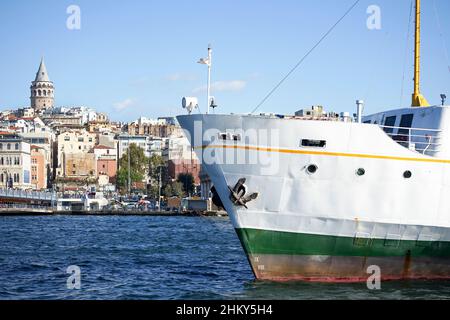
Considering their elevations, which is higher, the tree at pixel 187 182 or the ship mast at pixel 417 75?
the ship mast at pixel 417 75

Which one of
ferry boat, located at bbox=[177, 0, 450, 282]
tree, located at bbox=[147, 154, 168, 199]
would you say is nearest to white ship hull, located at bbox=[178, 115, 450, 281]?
ferry boat, located at bbox=[177, 0, 450, 282]

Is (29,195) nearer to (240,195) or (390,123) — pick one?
(390,123)

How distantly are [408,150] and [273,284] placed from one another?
5395 mm

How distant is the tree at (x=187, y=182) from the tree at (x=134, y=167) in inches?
446

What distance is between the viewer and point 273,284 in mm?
22922

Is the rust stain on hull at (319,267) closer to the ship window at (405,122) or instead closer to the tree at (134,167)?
the ship window at (405,122)

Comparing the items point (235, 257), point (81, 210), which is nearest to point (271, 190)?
point (235, 257)

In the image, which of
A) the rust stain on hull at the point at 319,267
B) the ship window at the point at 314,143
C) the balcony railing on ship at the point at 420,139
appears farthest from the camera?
the balcony railing on ship at the point at 420,139

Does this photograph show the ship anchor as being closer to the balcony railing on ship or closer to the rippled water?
the rippled water

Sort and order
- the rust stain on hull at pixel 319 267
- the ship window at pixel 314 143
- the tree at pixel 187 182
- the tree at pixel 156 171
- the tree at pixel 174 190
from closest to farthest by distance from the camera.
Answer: the ship window at pixel 314 143
the rust stain on hull at pixel 319 267
the tree at pixel 174 190
the tree at pixel 187 182
the tree at pixel 156 171

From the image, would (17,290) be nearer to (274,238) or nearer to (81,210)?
(274,238)

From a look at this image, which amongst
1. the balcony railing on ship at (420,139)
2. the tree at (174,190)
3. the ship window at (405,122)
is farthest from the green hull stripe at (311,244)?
the tree at (174,190)

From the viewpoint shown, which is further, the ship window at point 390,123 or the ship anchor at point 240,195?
the ship window at point 390,123

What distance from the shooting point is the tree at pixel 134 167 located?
13775 centimetres
